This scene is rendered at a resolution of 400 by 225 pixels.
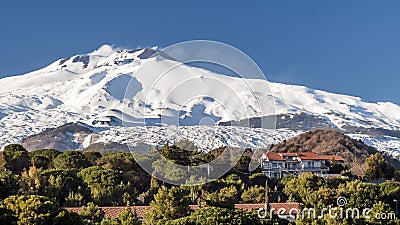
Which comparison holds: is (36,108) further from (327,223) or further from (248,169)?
(327,223)

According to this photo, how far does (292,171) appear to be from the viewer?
158 feet

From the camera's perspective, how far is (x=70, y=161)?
112 feet

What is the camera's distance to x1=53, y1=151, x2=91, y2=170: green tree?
33.5 m

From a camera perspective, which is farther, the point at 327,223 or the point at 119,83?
the point at 119,83

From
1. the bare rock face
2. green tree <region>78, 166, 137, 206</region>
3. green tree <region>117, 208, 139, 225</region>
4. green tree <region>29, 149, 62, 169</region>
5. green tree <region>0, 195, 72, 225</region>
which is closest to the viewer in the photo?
green tree <region>0, 195, 72, 225</region>

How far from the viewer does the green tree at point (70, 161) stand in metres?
33.5

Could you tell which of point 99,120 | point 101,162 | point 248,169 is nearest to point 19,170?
point 101,162

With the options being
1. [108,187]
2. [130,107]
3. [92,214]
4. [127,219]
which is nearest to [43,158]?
[108,187]

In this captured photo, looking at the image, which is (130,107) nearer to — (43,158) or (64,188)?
(43,158)

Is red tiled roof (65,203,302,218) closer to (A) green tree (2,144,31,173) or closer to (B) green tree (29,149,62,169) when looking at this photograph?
(B) green tree (29,149,62,169)

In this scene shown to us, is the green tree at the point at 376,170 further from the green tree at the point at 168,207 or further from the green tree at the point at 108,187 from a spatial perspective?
the green tree at the point at 168,207

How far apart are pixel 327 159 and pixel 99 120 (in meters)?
75.6

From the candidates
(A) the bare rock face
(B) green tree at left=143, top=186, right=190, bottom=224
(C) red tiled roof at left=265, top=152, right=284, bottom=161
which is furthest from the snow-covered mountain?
(B) green tree at left=143, top=186, right=190, bottom=224

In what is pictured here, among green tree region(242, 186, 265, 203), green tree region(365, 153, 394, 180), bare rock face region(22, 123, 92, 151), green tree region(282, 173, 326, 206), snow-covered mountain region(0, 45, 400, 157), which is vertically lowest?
green tree region(242, 186, 265, 203)
